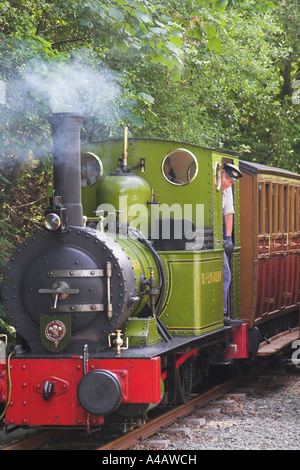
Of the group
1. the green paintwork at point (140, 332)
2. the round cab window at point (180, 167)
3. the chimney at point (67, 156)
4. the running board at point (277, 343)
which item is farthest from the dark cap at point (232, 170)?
the running board at point (277, 343)

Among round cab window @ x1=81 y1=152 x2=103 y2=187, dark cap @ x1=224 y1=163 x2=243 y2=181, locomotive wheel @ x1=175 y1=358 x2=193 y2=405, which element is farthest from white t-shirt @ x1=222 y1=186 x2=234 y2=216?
locomotive wheel @ x1=175 y1=358 x2=193 y2=405

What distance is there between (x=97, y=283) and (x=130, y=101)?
4095mm

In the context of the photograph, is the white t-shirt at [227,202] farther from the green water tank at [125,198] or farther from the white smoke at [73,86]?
the white smoke at [73,86]

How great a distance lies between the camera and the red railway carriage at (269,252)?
8961 mm

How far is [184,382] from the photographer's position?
24.8 feet

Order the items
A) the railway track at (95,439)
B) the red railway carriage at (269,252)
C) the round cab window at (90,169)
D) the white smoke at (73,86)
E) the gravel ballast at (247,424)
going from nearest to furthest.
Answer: the railway track at (95,439)
the gravel ballast at (247,424)
the round cab window at (90,169)
the white smoke at (73,86)
the red railway carriage at (269,252)

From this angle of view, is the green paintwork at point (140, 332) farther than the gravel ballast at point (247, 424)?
No

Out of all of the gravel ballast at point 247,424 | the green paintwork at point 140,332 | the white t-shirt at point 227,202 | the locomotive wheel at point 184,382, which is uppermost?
the white t-shirt at point 227,202

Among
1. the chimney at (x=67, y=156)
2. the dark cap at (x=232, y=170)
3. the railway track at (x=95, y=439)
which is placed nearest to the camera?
the chimney at (x=67, y=156)

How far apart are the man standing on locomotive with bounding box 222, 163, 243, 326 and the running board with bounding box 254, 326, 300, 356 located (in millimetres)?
1098

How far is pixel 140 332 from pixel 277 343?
4078 mm

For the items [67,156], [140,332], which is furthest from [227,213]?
[67,156]

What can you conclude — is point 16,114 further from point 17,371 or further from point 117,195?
point 17,371

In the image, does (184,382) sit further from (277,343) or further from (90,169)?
(277,343)
